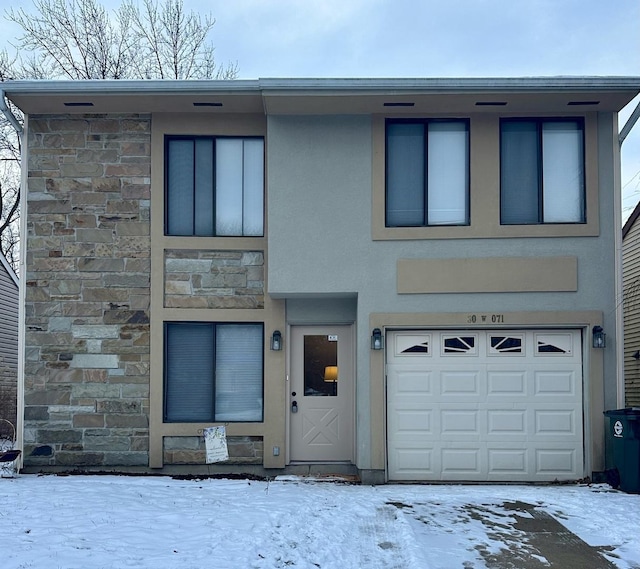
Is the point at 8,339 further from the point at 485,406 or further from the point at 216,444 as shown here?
the point at 485,406

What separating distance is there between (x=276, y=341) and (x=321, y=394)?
1.14m

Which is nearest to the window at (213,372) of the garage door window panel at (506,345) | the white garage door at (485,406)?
the white garage door at (485,406)

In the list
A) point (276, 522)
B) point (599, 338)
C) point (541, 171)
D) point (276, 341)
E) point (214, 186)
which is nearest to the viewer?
point (276, 522)

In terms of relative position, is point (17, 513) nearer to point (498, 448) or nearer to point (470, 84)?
point (498, 448)

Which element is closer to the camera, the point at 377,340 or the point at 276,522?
the point at 276,522

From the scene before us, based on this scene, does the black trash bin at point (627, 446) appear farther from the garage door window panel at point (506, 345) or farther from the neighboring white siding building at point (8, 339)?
the neighboring white siding building at point (8, 339)

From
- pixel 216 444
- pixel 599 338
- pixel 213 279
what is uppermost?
pixel 213 279

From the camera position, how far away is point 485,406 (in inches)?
357

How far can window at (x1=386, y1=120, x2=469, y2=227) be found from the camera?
365 inches

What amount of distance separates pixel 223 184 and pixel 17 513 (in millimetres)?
5262

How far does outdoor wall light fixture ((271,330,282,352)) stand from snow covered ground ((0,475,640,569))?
1897 millimetres

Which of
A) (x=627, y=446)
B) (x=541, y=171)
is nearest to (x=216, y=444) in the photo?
(x=627, y=446)

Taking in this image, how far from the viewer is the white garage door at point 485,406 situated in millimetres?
9016

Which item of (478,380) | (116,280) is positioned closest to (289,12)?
(116,280)
